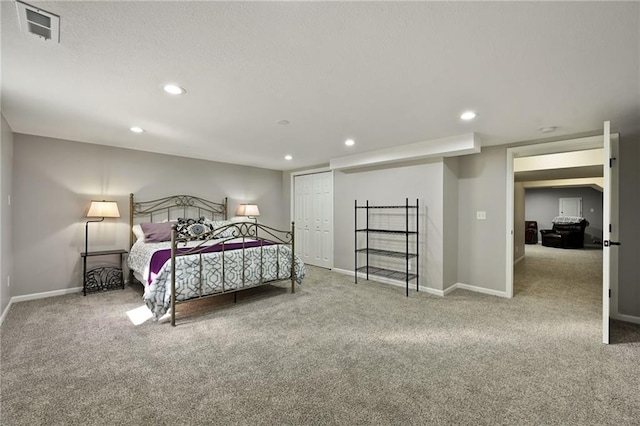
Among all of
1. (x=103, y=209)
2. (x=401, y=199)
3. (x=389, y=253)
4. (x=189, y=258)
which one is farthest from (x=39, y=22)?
(x=389, y=253)

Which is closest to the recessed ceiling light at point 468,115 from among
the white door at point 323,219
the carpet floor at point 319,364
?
the carpet floor at point 319,364

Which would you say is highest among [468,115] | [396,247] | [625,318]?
[468,115]

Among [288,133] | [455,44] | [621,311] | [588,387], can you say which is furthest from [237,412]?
[621,311]

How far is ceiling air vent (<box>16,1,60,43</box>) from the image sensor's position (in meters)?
1.40

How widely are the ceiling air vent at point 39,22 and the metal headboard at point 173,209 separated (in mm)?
3450

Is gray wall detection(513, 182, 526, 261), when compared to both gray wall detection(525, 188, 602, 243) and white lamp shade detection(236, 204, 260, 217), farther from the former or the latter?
white lamp shade detection(236, 204, 260, 217)

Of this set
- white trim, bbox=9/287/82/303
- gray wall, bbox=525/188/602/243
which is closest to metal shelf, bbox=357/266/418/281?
white trim, bbox=9/287/82/303

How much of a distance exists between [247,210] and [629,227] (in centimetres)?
569

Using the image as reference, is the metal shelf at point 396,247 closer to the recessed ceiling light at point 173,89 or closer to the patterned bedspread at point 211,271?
the patterned bedspread at point 211,271

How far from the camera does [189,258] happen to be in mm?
3275

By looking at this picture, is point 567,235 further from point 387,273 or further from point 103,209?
point 103,209

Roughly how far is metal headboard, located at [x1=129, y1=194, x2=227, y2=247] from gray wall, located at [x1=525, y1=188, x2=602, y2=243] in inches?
464

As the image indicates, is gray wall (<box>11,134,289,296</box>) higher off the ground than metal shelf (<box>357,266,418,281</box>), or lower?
higher

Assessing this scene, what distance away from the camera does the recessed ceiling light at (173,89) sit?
7.43ft
